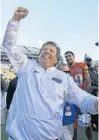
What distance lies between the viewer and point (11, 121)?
2.86 meters

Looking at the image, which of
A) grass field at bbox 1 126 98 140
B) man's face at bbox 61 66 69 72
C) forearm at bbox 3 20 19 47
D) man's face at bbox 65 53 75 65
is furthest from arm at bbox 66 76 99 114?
grass field at bbox 1 126 98 140

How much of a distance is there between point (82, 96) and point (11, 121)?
0.65m

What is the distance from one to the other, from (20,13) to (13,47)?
31 centimetres

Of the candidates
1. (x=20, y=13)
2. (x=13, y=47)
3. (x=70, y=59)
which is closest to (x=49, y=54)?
(x=13, y=47)

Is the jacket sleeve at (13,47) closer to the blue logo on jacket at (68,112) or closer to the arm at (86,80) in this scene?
the blue logo on jacket at (68,112)

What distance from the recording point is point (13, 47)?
3.06m

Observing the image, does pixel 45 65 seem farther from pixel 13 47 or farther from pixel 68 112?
pixel 68 112

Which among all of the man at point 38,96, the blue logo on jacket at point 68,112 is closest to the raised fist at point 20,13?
the man at point 38,96

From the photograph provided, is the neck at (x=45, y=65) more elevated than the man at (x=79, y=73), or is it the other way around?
the neck at (x=45, y=65)

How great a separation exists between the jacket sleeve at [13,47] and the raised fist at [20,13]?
47mm

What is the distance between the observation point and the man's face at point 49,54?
3.07 meters

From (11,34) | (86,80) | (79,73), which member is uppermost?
(11,34)

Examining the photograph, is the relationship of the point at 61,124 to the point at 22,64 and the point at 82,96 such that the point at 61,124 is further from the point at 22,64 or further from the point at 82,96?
the point at 22,64

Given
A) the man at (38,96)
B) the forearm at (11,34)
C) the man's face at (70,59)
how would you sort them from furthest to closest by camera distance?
the man's face at (70,59) → the forearm at (11,34) → the man at (38,96)
